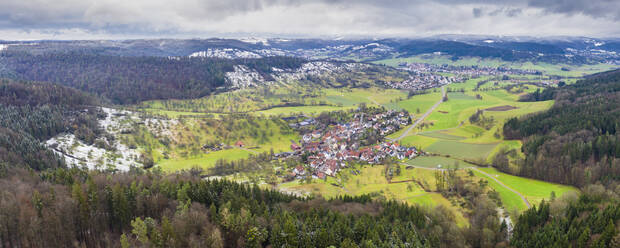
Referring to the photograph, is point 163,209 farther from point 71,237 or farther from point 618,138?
point 618,138

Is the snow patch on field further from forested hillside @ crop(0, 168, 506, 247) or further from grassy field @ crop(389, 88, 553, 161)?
grassy field @ crop(389, 88, 553, 161)

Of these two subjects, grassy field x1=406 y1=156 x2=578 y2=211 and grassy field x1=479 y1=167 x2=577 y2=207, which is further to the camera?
grassy field x1=479 y1=167 x2=577 y2=207

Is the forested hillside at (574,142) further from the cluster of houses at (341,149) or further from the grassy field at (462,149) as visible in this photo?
the cluster of houses at (341,149)

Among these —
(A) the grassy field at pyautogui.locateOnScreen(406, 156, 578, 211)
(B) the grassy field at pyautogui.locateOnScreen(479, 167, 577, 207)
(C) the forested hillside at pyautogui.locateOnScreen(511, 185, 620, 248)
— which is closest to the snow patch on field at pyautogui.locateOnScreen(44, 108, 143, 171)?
(A) the grassy field at pyautogui.locateOnScreen(406, 156, 578, 211)

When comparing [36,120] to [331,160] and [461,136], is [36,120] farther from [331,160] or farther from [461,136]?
[461,136]

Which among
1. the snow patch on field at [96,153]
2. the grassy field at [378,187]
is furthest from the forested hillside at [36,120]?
the grassy field at [378,187]
